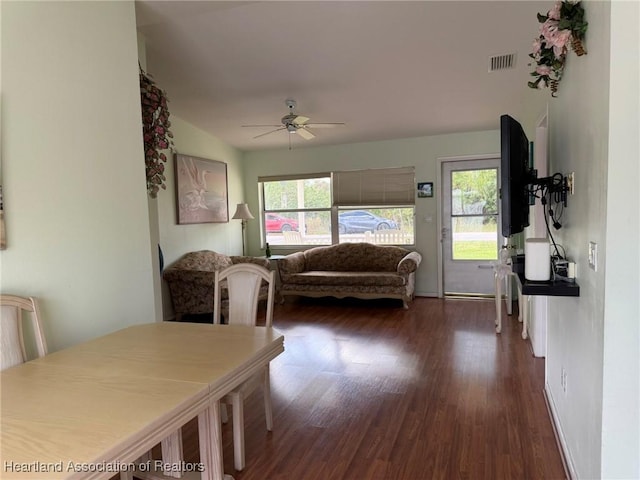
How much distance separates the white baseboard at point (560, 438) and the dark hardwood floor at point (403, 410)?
29 millimetres

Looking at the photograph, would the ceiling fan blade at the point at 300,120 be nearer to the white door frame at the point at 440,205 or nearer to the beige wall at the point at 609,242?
the white door frame at the point at 440,205

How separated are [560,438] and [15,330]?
2742 mm

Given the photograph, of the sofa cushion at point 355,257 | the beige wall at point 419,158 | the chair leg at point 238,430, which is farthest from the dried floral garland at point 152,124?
the beige wall at point 419,158

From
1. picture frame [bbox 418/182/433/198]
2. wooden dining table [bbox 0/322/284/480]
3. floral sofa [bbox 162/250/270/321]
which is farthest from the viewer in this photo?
picture frame [bbox 418/182/433/198]

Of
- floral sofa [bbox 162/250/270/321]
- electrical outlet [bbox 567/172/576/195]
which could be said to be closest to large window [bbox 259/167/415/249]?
floral sofa [bbox 162/250/270/321]

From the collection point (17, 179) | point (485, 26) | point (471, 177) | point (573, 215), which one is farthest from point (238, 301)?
point (471, 177)

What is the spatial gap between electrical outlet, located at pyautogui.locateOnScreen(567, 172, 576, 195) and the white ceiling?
151cm

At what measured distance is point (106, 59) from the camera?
2412mm

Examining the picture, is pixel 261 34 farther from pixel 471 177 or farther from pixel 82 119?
pixel 471 177

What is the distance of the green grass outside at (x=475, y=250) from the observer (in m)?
5.77

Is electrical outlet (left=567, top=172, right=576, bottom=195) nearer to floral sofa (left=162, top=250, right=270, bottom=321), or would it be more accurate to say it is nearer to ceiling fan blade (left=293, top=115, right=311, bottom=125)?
ceiling fan blade (left=293, top=115, right=311, bottom=125)

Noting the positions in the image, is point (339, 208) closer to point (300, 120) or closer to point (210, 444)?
point (300, 120)

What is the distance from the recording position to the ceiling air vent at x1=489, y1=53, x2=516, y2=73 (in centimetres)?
347

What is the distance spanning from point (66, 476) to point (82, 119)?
1.93 metres
